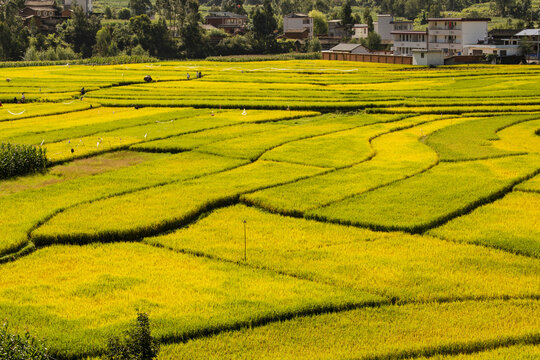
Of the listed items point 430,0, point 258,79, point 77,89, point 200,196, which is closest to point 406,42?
point 258,79

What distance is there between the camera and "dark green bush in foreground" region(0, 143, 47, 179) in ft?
77.3

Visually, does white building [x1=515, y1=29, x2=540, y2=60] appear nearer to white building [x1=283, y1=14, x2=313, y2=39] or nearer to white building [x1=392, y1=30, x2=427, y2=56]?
white building [x1=392, y1=30, x2=427, y2=56]

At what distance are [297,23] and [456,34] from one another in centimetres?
4063

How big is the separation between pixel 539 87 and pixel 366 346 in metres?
39.1

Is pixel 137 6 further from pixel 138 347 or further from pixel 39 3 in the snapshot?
pixel 138 347

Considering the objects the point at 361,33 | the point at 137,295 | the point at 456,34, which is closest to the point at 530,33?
the point at 456,34

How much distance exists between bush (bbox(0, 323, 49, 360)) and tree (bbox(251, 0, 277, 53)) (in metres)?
89.4

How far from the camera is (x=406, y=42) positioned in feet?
277

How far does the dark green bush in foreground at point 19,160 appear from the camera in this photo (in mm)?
23547

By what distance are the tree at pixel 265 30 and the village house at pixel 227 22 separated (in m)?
15.2

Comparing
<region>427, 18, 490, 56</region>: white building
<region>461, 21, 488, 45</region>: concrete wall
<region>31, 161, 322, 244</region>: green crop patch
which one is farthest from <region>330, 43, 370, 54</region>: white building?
<region>31, 161, 322, 244</region>: green crop patch

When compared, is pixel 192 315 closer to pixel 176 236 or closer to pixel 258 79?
pixel 176 236

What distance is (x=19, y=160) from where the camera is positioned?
2383 cm

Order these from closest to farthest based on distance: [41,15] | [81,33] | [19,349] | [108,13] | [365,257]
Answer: [19,349], [365,257], [81,33], [41,15], [108,13]
